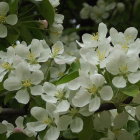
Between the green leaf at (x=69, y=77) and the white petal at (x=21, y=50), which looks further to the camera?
the white petal at (x=21, y=50)

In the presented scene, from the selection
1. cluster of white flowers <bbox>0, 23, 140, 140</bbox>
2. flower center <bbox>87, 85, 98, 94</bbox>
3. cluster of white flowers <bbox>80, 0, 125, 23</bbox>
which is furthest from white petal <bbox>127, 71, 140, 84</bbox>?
cluster of white flowers <bbox>80, 0, 125, 23</bbox>

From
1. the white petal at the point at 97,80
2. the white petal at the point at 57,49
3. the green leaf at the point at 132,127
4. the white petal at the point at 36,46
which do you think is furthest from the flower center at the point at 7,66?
the green leaf at the point at 132,127

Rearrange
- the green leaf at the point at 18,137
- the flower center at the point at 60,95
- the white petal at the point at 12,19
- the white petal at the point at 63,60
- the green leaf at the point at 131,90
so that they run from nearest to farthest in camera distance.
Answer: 1. the green leaf at the point at 131,90
2. the flower center at the point at 60,95
3. the green leaf at the point at 18,137
4. the white petal at the point at 63,60
5. the white petal at the point at 12,19

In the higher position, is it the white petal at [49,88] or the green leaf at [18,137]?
the white petal at [49,88]

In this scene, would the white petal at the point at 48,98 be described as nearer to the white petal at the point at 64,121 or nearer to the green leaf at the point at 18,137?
the white petal at the point at 64,121

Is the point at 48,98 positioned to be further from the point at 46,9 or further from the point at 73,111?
the point at 46,9

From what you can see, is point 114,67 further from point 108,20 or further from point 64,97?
point 108,20

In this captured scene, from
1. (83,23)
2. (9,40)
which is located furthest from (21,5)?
(83,23)
